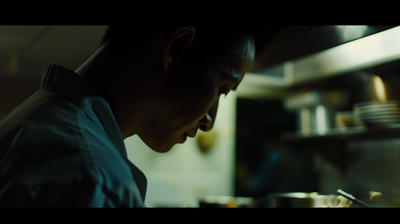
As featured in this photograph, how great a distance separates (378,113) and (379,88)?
9 cm

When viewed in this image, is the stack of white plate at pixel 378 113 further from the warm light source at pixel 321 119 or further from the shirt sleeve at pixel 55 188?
the shirt sleeve at pixel 55 188

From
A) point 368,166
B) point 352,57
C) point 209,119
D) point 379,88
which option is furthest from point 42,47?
point 368,166

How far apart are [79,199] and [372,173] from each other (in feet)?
4.45

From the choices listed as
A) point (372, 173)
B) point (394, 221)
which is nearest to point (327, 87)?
point (372, 173)

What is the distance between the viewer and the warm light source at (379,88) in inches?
43.0

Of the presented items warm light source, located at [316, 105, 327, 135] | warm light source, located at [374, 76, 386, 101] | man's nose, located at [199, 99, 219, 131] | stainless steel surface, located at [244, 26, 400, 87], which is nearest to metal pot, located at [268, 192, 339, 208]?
man's nose, located at [199, 99, 219, 131]

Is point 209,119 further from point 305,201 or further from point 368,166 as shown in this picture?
point 368,166

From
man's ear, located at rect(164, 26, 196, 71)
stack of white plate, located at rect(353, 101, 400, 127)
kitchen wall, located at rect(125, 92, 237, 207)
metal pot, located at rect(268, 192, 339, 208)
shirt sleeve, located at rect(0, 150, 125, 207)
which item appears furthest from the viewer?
kitchen wall, located at rect(125, 92, 237, 207)

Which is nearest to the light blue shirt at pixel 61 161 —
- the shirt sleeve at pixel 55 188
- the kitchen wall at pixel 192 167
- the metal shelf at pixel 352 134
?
the shirt sleeve at pixel 55 188

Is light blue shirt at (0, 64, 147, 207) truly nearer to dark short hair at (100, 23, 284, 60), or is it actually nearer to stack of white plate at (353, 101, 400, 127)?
dark short hair at (100, 23, 284, 60)

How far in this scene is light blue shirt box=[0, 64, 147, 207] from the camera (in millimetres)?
347

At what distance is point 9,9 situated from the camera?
43cm

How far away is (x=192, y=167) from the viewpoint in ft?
8.93

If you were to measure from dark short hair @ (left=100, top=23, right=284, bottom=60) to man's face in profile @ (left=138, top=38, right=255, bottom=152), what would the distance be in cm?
2
